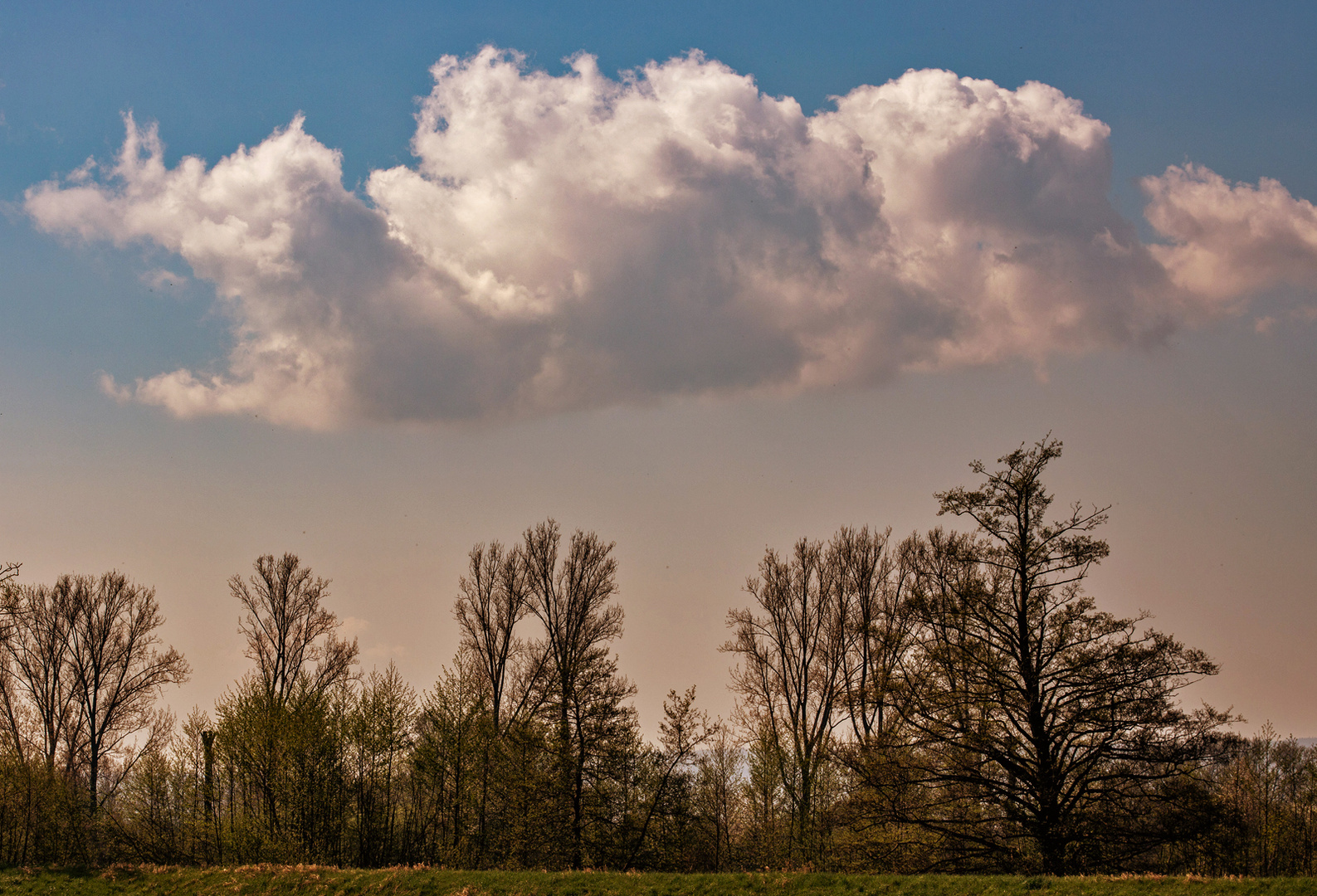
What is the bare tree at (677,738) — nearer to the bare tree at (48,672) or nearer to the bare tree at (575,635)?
the bare tree at (575,635)

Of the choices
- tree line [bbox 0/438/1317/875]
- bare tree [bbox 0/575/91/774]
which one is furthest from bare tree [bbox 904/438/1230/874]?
bare tree [bbox 0/575/91/774]

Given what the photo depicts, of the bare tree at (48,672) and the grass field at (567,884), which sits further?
the bare tree at (48,672)

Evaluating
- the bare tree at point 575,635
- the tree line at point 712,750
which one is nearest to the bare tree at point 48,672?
the tree line at point 712,750

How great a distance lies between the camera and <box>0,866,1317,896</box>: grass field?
16.8 meters

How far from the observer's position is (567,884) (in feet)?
74.6

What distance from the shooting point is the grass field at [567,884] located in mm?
16844

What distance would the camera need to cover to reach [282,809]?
3462 centimetres

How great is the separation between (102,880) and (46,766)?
55.5 feet

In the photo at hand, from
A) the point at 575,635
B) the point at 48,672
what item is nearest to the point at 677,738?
the point at 575,635

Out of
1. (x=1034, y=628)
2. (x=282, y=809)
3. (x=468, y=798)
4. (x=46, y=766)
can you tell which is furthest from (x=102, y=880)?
(x=1034, y=628)

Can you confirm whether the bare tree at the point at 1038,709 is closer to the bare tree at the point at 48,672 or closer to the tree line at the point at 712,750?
the tree line at the point at 712,750

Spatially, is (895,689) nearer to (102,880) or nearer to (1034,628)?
(1034,628)

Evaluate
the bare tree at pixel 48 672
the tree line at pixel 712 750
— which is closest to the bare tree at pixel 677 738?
the tree line at pixel 712 750

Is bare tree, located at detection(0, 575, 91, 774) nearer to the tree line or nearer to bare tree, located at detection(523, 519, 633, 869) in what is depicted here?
the tree line
